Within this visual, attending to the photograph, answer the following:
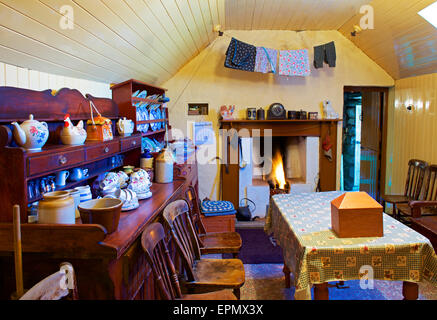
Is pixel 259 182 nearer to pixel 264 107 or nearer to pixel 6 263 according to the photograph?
pixel 264 107

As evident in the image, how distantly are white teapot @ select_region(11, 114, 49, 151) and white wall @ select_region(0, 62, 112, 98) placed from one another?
38 centimetres

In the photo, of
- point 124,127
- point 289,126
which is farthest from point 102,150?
point 289,126

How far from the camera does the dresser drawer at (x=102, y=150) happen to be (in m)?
1.70

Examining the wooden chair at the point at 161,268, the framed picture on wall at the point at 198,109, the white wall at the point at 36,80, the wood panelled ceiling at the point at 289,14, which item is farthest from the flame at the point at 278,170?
the wooden chair at the point at 161,268

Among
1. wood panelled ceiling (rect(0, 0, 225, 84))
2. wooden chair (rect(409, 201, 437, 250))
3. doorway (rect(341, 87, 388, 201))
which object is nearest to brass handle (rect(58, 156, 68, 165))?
wood panelled ceiling (rect(0, 0, 225, 84))

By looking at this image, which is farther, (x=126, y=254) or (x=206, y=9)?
(x=206, y=9)

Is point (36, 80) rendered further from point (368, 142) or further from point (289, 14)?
point (368, 142)

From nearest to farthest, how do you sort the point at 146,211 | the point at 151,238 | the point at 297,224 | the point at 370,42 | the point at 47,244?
the point at 47,244
the point at 151,238
the point at 146,211
the point at 297,224
the point at 370,42

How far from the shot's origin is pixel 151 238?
1492 mm

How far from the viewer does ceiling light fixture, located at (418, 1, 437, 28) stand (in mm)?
2965

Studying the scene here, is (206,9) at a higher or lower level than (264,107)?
higher

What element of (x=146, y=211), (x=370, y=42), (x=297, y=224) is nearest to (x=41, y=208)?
(x=146, y=211)

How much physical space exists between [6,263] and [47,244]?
223 mm
